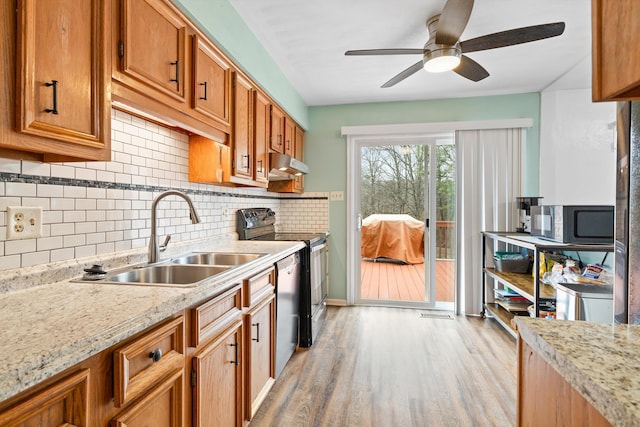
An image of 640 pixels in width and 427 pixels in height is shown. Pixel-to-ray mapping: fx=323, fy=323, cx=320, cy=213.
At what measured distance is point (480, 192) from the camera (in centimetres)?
351

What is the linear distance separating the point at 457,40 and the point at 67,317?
2292 millimetres

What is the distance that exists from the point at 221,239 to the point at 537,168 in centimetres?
329

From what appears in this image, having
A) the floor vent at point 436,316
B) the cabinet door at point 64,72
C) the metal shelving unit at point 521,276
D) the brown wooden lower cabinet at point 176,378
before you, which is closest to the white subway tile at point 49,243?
the cabinet door at point 64,72

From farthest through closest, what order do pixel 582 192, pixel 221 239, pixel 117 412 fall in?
pixel 582 192, pixel 221 239, pixel 117 412

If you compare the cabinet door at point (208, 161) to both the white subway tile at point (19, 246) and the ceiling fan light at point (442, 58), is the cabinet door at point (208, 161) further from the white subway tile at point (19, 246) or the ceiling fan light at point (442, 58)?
the ceiling fan light at point (442, 58)

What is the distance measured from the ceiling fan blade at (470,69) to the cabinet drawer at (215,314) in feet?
7.07

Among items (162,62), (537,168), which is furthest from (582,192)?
(162,62)

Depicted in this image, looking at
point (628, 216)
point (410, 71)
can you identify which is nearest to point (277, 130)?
point (410, 71)

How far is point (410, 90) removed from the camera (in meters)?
3.38

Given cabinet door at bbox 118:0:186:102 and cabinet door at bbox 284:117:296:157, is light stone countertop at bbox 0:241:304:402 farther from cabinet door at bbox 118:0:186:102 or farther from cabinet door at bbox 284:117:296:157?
cabinet door at bbox 284:117:296:157

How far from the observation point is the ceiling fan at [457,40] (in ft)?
5.62

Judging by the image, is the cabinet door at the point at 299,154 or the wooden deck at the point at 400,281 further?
the wooden deck at the point at 400,281

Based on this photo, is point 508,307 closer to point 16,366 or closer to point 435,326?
point 435,326

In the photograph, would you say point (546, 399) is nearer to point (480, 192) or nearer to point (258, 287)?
point (258, 287)
